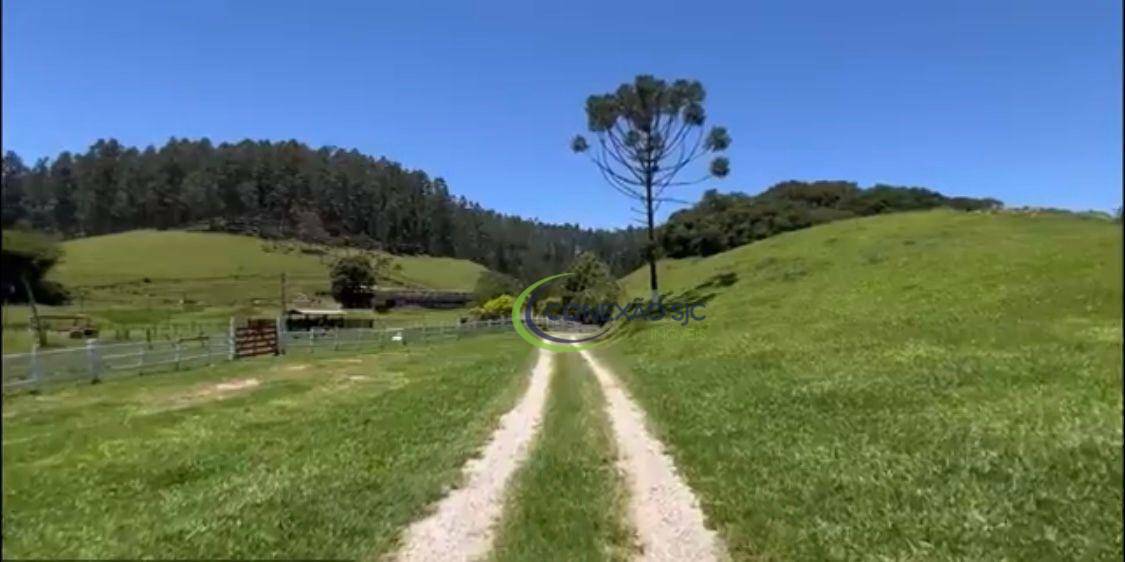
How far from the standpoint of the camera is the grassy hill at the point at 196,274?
2.89 meters

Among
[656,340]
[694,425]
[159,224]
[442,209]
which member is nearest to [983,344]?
[694,425]

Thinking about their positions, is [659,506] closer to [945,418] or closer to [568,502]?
[568,502]

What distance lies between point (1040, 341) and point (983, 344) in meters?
3.80

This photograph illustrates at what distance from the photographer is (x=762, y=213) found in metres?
82.2

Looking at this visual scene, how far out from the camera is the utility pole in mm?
2006

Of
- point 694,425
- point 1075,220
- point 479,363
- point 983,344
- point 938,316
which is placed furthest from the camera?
point 479,363

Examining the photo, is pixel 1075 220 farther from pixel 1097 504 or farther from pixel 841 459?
pixel 841 459

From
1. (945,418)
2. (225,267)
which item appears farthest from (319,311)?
(945,418)

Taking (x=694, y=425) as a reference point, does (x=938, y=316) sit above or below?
above

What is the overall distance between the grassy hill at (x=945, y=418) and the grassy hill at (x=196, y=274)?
354 cm

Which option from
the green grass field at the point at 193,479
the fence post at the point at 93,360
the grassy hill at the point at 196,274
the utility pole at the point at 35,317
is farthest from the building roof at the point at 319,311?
the utility pole at the point at 35,317

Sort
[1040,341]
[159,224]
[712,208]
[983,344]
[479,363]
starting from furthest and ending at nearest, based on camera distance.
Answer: [712,208]
[479,363]
[983,344]
[1040,341]
[159,224]

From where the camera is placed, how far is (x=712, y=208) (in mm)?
88688

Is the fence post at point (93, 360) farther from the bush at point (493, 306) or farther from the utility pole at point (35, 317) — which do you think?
the bush at point (493, 306)
